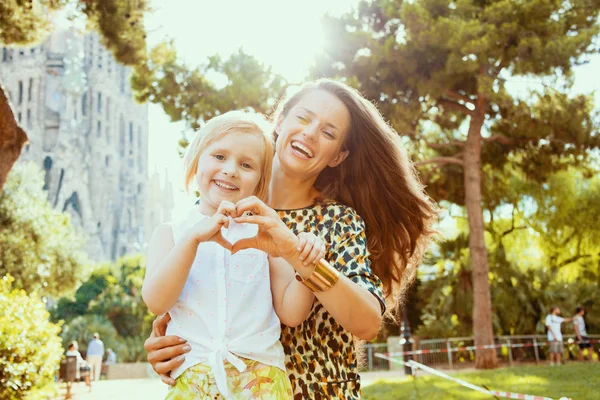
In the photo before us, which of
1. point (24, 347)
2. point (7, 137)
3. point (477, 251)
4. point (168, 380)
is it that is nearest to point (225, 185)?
point (168, 380)

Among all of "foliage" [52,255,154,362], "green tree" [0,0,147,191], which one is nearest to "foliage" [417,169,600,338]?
"green tree" [0,0,147,191]

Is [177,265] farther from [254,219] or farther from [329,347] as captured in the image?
[329,347]

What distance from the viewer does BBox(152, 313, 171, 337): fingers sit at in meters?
2.00

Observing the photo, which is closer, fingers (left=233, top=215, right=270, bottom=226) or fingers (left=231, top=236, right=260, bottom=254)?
fingers (left=233, top=215, right=270, bottom=226)

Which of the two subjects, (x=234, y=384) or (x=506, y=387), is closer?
(x=234, y=384)

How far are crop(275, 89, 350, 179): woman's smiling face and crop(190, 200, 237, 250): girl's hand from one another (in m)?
0.62

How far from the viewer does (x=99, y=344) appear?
19156 mm

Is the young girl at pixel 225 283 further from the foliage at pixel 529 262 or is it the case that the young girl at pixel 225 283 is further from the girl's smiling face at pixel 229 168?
the foliage at pixel 529 262

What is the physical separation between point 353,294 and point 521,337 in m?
18.0

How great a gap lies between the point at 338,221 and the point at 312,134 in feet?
1.02

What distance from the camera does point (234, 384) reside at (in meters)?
1.79

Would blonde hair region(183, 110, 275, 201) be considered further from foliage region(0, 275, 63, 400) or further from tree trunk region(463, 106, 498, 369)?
tree trunk region(463, 106, 498, 369)

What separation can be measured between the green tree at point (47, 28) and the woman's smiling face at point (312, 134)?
6965mm

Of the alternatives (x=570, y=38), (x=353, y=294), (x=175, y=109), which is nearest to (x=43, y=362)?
(x=175, y=109)
